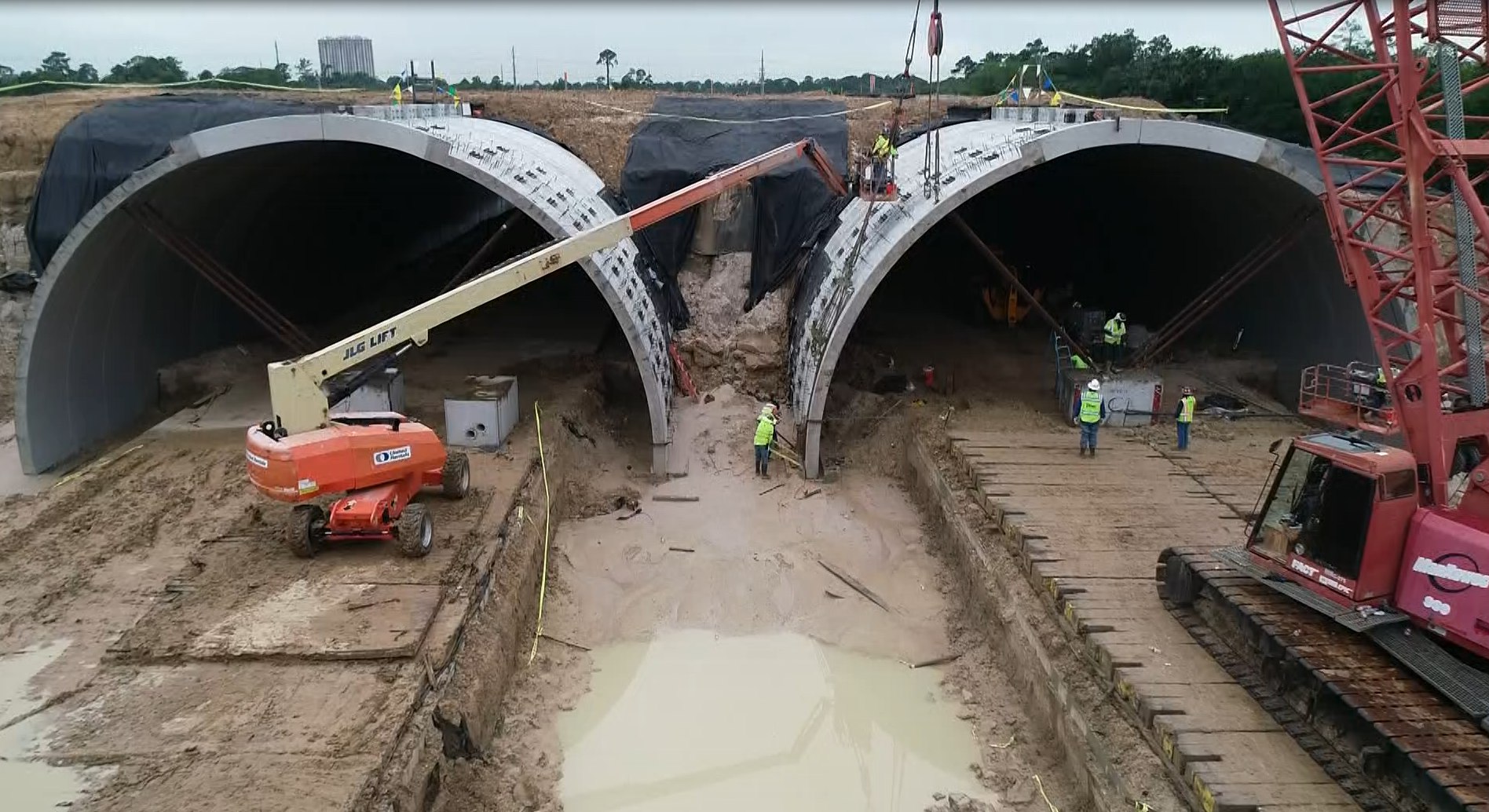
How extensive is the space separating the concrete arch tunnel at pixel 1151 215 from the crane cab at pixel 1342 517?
18.7 ft

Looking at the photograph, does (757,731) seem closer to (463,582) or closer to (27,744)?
(463,582)

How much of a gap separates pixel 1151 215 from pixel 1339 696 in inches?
527

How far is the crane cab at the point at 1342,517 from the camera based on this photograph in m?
6.91

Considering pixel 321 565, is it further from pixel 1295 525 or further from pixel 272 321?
pixel 1295 525

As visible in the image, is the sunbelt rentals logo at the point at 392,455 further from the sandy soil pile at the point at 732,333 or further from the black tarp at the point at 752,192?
the black tarp at the point at 752,192

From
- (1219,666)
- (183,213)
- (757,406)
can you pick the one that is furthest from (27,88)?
(1219,666)

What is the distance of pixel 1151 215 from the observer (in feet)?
58.4

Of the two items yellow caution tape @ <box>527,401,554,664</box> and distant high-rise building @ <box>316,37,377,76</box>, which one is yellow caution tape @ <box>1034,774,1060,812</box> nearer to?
yellow caution tape @ <box>527,401,554,664</box>

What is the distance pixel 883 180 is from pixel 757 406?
4099mm

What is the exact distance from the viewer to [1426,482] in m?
7.18

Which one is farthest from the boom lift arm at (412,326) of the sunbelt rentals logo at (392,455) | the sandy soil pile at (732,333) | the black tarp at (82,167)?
the black tarp at (82,167)

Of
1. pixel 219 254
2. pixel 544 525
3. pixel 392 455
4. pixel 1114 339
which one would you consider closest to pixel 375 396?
pixel 544 525

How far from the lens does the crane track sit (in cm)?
574

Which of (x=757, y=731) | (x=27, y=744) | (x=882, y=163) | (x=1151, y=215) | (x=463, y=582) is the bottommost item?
(x=757, y=731)
